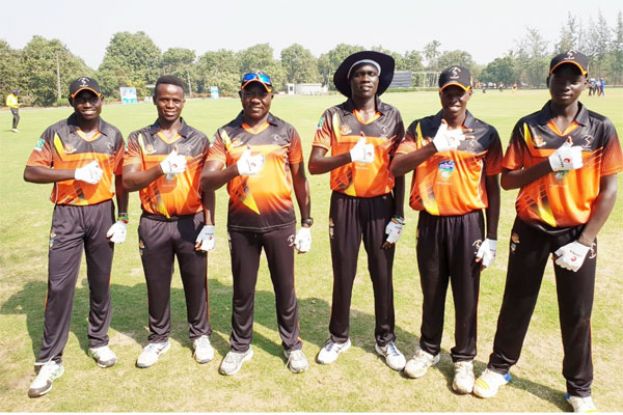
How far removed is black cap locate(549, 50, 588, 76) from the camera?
135 inches

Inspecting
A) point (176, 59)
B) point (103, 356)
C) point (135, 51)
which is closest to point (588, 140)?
point (103, 356)

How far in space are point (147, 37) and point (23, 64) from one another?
96.1m

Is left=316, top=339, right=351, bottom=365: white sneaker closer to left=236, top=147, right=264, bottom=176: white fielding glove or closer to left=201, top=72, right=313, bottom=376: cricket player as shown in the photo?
left=201, top=72, right=313, bottom=376: cricket player

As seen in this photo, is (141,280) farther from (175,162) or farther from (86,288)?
(175,162)

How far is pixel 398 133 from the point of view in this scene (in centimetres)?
438

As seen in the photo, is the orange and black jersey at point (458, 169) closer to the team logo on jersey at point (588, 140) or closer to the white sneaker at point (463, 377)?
the team logo on jersey at point (588, 140)

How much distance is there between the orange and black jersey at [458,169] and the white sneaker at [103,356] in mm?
3294

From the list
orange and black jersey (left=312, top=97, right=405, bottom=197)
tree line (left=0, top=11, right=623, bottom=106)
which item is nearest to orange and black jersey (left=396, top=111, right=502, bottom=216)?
orange and black jersey (left=312, top=97, right=405, bottom=197)

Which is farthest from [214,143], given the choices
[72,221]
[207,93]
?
[207,93]

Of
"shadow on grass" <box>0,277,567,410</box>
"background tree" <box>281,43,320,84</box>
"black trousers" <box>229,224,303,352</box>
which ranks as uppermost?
"background tree" <box>281,43,320,84</box>

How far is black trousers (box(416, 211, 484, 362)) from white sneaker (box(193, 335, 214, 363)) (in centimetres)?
211

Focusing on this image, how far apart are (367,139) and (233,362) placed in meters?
2.45

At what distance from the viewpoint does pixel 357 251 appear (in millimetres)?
4570

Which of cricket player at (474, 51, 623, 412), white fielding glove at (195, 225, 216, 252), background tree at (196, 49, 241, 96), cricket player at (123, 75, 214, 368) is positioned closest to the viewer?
cricket player at (474, 51, 623, 412)
